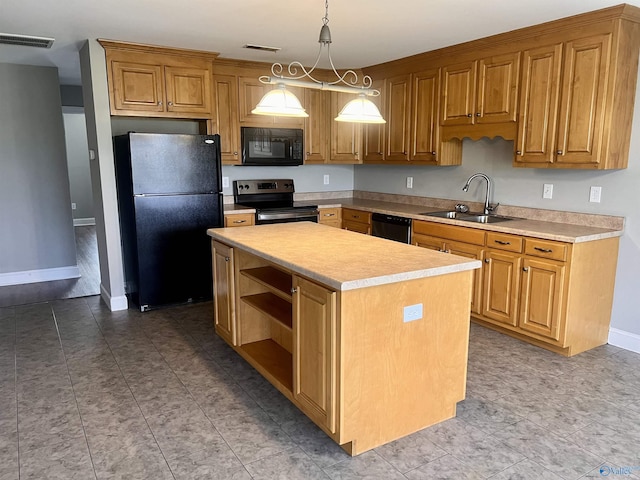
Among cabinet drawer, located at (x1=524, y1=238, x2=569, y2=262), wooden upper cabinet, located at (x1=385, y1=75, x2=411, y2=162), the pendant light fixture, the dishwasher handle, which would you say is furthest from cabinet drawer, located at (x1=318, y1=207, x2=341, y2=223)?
the pendant light fixture

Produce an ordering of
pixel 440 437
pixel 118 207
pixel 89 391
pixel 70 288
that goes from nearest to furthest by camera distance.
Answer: pixel 440 437 → pixel 89 391 → pixel 118 207 → pixel 70 288

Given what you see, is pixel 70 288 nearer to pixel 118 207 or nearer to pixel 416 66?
pixel 118 207

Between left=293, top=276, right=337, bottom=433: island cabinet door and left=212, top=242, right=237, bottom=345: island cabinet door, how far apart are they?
2.90 feet

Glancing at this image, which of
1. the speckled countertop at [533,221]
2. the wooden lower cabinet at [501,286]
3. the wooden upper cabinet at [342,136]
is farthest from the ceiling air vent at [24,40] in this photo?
the wooden lower cabinet at [501,286]

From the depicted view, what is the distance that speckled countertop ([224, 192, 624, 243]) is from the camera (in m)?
3.29

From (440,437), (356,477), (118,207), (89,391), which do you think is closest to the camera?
(356,477)

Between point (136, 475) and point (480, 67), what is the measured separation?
3.74 metres

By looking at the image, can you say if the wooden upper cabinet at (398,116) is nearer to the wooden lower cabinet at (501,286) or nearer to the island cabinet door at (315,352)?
the wooden lower cabinet at (501,286)

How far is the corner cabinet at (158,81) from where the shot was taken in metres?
4.05

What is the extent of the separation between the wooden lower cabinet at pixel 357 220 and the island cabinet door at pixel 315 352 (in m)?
2.67

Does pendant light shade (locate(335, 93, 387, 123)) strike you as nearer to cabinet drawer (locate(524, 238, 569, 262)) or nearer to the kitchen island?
the kitchen island

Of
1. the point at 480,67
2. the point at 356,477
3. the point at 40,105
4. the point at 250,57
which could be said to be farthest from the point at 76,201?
the point at 356,477

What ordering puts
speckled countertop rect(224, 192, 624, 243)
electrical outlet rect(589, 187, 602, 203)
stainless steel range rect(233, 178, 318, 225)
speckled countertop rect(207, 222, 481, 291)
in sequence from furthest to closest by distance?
stainless steel range rect(233, 178, 318, 225), electrical outlet rect(589, 187, 602, 203), speckled countertop rect(224, 192, 624, 243), speckled countertop rect(207, 222, 481, 291)

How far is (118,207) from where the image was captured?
14.5ft
